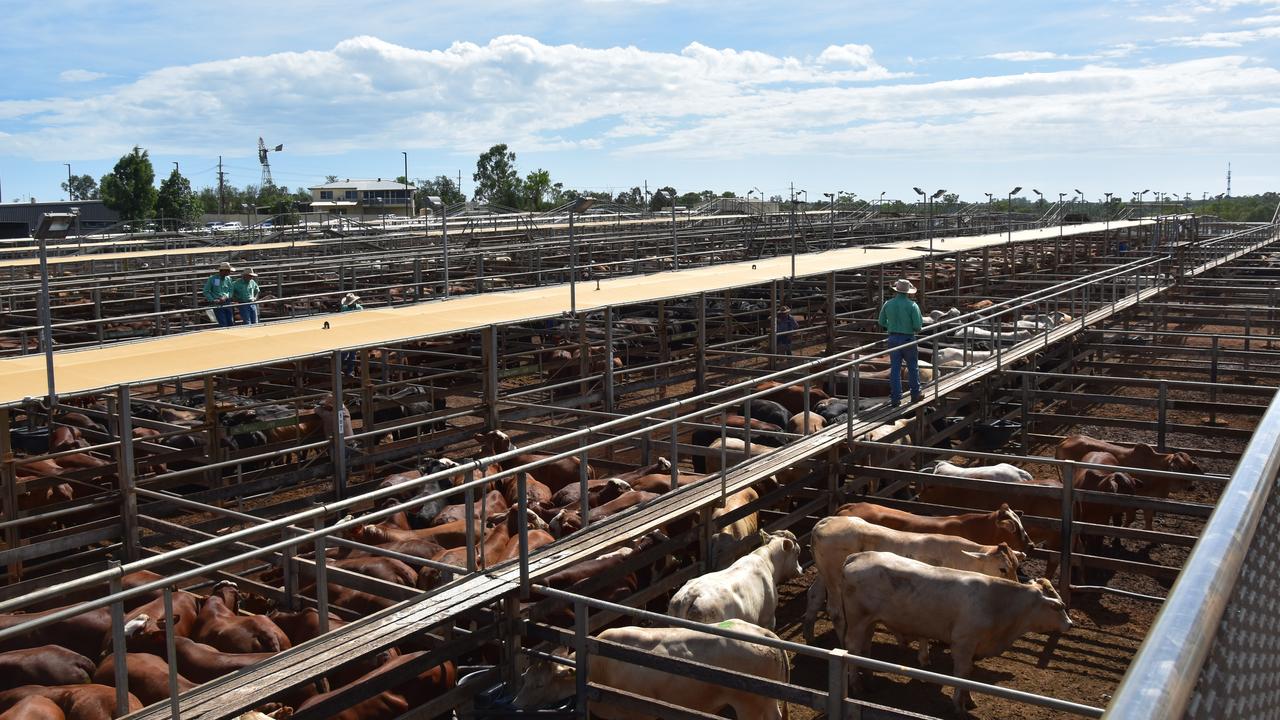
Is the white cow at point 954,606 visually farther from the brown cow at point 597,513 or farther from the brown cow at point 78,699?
the brown cow at point 78,699

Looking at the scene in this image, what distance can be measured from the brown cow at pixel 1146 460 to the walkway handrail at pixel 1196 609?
1205 centimetres

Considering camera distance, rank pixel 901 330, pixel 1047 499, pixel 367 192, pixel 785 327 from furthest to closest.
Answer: pixel 367 192, pixel 785 327, pixel 901 330, pixel 1047 499

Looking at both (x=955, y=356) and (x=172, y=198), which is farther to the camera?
(x=172, y=198)

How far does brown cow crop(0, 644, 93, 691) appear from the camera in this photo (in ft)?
26.2

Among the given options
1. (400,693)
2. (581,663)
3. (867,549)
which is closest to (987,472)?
(867,549)

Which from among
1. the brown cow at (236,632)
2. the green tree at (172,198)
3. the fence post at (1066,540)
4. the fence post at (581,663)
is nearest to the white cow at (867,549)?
the fence post at (1066,540)

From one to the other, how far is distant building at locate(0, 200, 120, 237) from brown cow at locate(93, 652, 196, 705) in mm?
56706

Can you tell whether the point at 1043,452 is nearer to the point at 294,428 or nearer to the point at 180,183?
the point at 294,428

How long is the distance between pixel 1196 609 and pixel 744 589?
26.2 ft

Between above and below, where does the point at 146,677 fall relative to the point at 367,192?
below

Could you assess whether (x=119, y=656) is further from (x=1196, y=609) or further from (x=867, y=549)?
(x=867, y=549)

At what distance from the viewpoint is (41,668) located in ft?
26.4

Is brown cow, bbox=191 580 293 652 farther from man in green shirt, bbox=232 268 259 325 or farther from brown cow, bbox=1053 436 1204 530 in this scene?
man in green shirt, bbox=232 268 259 325

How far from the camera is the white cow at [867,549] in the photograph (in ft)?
32.8
